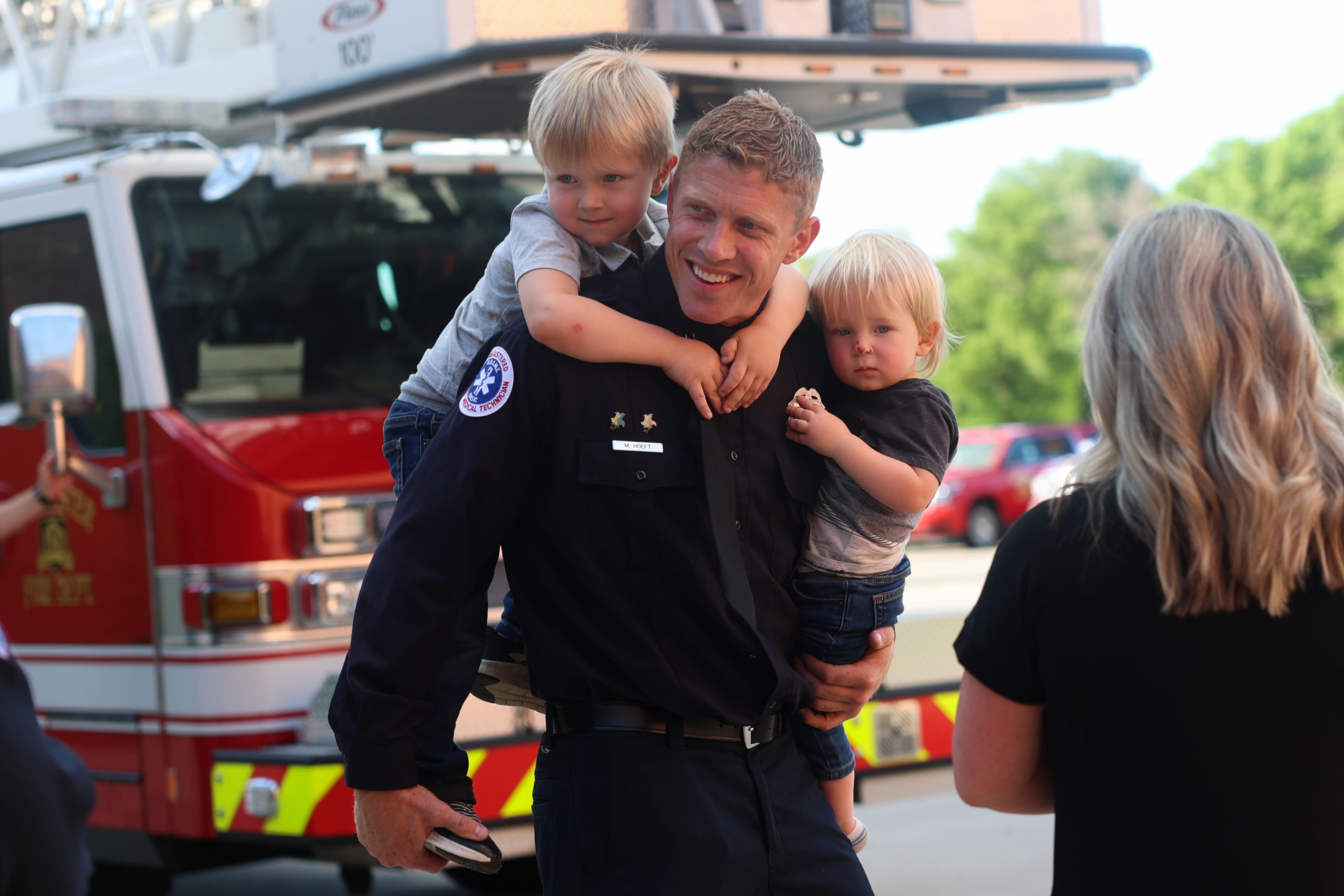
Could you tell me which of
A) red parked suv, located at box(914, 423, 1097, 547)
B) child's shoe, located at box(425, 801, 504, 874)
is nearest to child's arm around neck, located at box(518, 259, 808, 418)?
child's shoe, located at box(425, 801, 504, 874)

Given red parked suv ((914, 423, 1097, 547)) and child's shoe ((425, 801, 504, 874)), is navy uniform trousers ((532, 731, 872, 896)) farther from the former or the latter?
red parked suv ((914, 423, 1097, 547))

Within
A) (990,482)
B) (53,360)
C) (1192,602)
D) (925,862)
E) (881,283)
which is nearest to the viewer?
(1192,602)

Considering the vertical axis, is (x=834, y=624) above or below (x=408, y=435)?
below

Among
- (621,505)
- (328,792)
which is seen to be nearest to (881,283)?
(621,505)

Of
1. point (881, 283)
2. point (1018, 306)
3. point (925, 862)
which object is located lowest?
Result: point (1018, 306)

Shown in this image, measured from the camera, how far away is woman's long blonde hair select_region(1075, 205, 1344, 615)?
6.07 feet

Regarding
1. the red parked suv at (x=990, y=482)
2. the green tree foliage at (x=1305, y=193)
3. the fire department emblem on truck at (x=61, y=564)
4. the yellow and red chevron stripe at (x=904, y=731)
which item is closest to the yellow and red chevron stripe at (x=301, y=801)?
the fire department emblem on truck at (x=61, y=564)

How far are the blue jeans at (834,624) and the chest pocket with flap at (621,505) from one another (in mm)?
346

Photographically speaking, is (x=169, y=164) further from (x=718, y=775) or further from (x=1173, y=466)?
(x=1173, y=466)

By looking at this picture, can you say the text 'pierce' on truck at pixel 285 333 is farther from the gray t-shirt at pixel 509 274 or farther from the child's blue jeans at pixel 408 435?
the child's blue jeans at pixel 408 435

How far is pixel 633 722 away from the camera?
2359 millimetres

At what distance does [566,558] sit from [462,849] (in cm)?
50

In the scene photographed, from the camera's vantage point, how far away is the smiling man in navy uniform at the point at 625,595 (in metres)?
2.31

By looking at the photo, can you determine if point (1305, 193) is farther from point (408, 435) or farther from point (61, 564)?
point (408, 435)
